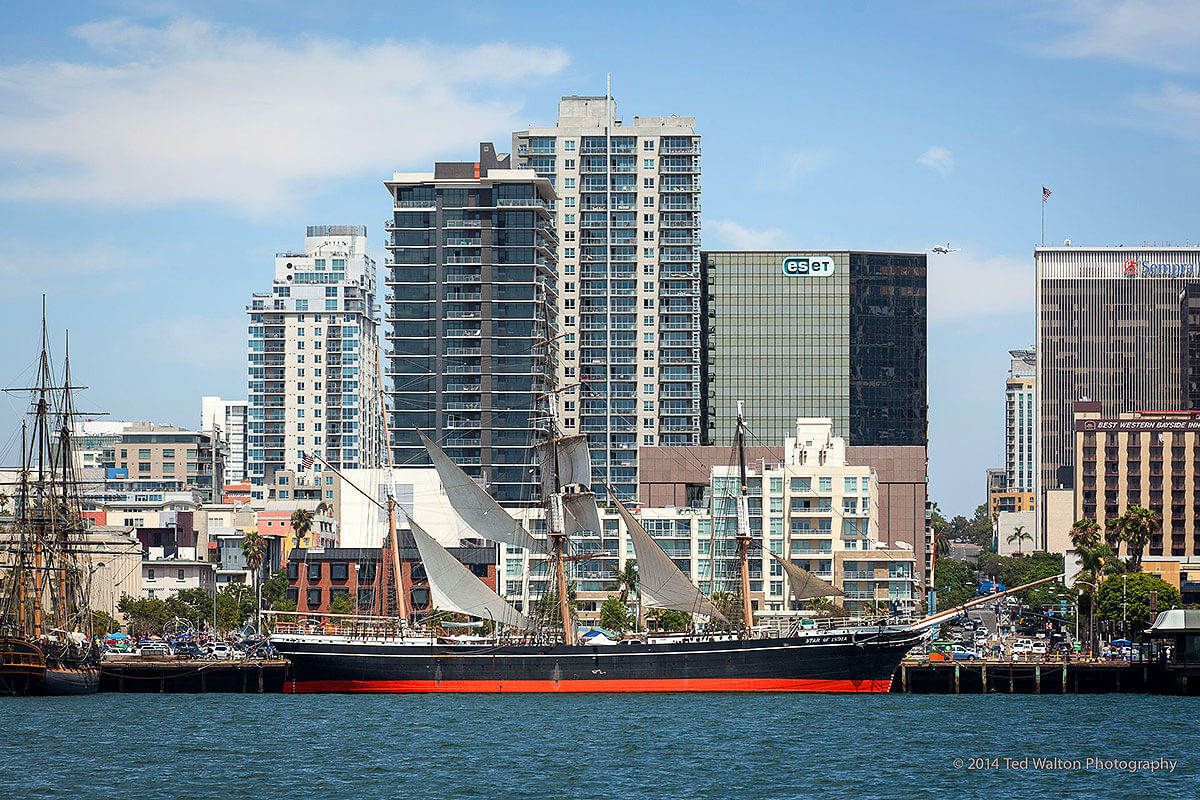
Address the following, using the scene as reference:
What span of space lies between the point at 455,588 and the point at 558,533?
8.53m

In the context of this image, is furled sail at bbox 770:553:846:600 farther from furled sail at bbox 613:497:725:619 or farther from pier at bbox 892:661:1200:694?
pier at bbox 892:661:1200:694

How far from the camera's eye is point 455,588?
416 ft

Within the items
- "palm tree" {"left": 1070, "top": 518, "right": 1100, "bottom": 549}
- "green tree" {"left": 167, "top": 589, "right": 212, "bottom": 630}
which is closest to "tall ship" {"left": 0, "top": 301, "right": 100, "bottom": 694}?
"green tree" {"left": 167, "top": 589, "right": 212, "bottom": 630}

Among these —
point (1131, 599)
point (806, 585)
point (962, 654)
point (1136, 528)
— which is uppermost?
point (1136, 528)

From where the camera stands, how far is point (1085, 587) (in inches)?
6127

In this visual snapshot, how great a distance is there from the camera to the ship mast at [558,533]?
128 meters

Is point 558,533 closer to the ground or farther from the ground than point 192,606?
farther from the ground

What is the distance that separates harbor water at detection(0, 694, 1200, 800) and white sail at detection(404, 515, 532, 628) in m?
10.1

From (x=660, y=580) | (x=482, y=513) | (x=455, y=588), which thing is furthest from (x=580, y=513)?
(x=455, y=588)

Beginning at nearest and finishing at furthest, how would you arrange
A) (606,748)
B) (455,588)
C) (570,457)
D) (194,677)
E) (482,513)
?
(606,748)
(455,588)
(482,513)
(570,457)
(194,677)

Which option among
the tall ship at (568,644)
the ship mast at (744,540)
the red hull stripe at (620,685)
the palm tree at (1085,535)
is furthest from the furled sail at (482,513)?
the palm tree at (1085,535)

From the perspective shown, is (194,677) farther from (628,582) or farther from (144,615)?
(144,615)

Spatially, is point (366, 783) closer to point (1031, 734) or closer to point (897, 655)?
point (1031, 734)

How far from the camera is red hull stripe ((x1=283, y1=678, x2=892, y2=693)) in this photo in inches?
4737
